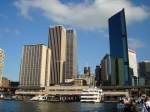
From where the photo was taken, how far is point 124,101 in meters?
18.3

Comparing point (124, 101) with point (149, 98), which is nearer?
point (124, 101)

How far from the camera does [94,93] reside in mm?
199125

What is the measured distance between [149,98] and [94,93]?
180603mm

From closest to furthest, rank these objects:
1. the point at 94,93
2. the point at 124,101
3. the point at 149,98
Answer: the point at 124,101 < the point at 149,98 < the point at 94,93

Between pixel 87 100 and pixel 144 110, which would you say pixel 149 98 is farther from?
pixel 87 100

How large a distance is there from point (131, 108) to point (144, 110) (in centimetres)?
217

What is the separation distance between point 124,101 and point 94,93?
7184 inches

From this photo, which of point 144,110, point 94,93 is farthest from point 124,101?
point 94,93

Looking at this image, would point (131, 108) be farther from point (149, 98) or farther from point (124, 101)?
point (149, 98)

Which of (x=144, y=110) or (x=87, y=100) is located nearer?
(x=144, y=110)

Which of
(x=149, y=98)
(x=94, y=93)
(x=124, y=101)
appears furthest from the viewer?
(x=94, y=93)

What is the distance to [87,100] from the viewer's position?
19962 centimetres

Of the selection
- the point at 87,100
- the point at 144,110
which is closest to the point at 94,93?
the point at 87,100

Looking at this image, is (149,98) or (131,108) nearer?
(131,108)
